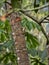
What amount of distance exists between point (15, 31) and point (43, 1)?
17.9 inches

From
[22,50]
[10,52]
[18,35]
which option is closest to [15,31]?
[18,35]

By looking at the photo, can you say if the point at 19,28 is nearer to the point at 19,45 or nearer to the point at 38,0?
the point at 19,45

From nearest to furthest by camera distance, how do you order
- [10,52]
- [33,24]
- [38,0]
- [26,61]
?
1. [38,0]
2. [26,61]
3. [33,24]
4. [10,52]

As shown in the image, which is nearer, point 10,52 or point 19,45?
point 19,45

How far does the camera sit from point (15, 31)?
175cm

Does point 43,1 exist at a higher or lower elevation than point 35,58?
higher

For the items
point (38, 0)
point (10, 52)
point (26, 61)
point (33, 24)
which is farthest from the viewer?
point (10, 52)

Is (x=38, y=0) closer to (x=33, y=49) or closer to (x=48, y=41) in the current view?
(x=48, y=41)

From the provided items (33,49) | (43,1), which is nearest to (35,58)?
(33,49)

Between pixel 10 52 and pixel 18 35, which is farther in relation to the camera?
pixel 10 52

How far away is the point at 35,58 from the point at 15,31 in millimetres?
714

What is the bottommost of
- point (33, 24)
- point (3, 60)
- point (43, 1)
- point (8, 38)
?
point (3, 60)

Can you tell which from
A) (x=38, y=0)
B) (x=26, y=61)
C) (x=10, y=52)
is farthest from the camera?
(x=10, y=52)

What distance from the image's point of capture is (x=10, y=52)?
7.79ft
